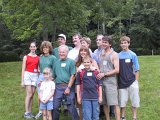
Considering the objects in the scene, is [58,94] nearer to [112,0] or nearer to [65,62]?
[65,62]

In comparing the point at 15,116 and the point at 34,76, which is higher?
the point at 34,76

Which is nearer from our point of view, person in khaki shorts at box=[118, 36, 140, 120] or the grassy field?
person in khaki shorts at box=[118, 36, 140, 120]

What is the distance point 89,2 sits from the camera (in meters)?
21.0

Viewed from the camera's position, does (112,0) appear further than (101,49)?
Yes

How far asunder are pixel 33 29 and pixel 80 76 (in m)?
18.6

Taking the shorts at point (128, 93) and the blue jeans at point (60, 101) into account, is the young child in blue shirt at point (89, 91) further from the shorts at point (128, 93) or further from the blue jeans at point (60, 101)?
the shorts at point (128, 93)

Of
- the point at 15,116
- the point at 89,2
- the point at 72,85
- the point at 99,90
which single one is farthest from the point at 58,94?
the point at 89,2

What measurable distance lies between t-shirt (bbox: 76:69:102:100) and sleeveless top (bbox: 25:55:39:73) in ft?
5.55

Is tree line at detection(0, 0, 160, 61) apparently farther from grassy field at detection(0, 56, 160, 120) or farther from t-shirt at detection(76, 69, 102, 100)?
t-shirt at detection(76, 69, 102, 100)

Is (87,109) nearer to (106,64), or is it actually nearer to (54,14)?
(106,64)

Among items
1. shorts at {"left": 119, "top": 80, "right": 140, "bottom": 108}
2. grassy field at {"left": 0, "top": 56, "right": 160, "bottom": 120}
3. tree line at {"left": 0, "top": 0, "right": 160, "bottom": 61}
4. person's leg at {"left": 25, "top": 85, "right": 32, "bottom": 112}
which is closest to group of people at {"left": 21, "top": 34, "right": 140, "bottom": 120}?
shorts at {"left": 119, "top": 80, "right": 140, "bottom": 108}

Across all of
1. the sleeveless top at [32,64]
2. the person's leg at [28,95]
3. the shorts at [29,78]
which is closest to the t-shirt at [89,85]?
the sleeveless top at [32,64]

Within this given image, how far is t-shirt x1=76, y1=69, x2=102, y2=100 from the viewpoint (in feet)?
21.2

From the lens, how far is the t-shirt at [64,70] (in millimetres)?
6844
